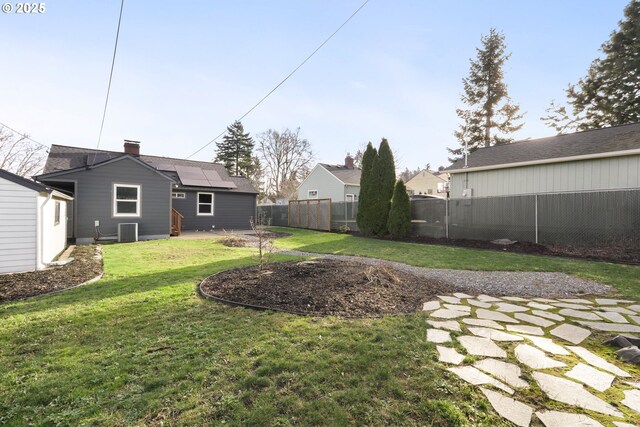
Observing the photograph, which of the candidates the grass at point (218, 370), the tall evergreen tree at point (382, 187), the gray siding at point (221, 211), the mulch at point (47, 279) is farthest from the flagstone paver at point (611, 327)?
the gray siding at point (221, 211)

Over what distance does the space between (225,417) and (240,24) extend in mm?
9370

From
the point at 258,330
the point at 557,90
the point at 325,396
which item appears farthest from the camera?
the point at 557,90

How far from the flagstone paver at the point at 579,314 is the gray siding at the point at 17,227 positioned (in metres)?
9.36

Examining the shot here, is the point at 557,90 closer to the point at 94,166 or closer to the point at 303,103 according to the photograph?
the point at 303,103

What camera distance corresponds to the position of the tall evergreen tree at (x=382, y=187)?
13.2 meters

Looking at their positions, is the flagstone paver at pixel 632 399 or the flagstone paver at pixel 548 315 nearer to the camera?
the flagstone paver at pixel 632 399

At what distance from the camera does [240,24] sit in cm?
825

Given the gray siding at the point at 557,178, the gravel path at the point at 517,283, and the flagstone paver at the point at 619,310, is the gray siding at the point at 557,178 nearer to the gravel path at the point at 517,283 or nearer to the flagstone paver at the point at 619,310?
the gravel path at the point at 517,283

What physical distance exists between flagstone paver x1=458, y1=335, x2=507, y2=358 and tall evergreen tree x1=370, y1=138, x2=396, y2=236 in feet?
34.2

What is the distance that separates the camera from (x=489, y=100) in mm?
22172

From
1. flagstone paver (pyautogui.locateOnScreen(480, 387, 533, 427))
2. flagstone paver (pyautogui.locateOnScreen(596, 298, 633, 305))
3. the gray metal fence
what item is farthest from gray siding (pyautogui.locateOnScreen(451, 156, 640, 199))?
flagstone paver (pyautogui.locateOnScreen(480, 387, 533, 427))

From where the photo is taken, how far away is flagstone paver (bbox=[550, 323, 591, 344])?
2914mm

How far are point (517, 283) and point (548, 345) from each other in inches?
115

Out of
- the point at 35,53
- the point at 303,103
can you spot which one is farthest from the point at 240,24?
the point at 35,53
